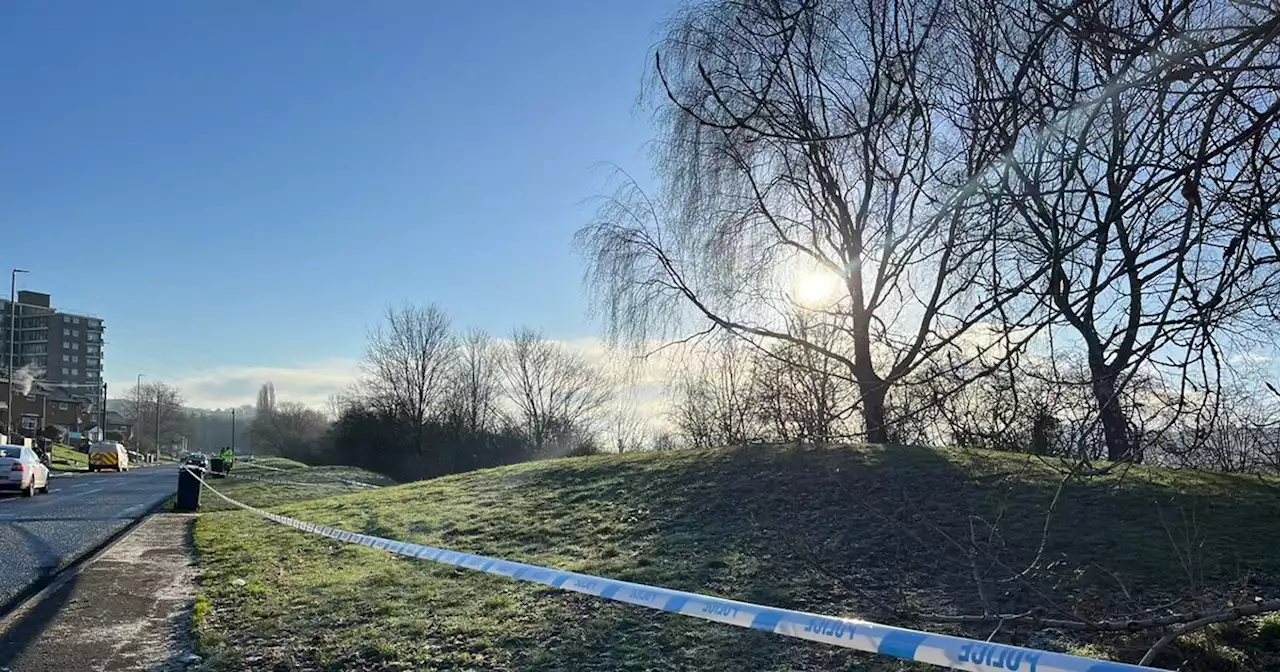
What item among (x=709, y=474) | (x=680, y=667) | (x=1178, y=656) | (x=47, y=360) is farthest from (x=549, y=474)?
(x=47, y=360)

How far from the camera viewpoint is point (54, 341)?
362 feet

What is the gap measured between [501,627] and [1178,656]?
414 centimetres

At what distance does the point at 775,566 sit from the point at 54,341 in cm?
12653

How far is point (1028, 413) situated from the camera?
3.29 metres

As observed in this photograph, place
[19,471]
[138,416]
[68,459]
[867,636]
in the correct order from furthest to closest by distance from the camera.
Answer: [138,416], [68,459], [19,471], [867,636]

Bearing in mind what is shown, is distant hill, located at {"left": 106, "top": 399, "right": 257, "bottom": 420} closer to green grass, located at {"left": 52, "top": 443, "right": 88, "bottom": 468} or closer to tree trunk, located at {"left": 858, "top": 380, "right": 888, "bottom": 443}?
green grass, located at {"left": 52, "top": 443, "right": 88, "bottom": 468}

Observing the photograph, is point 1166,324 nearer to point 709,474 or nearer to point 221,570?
point 221,570

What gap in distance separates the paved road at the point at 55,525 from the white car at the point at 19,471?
1.17ft

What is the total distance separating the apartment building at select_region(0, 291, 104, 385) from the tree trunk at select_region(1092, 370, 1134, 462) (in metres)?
111

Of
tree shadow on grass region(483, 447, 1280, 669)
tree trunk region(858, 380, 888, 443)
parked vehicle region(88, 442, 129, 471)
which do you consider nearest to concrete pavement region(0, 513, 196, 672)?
tree shadow on grass region(483, 447, 1280, 669)

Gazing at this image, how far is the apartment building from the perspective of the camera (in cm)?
9906

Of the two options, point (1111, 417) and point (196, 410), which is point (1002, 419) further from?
point (196, 410)

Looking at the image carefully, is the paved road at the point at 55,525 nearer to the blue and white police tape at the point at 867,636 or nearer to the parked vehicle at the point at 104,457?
the blue and white police tape at the point at 867,636

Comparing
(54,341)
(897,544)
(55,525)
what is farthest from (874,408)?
(54,341)
